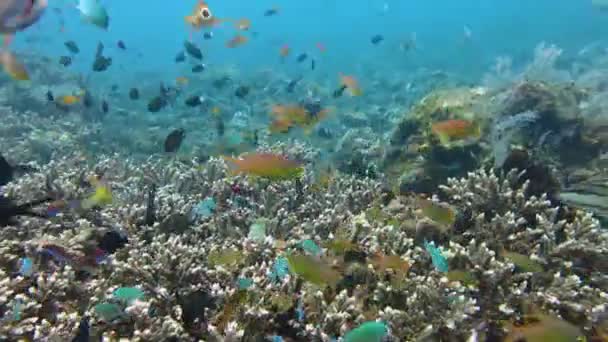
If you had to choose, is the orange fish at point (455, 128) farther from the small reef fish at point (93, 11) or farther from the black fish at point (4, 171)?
the small reef fish at point (93, 11)

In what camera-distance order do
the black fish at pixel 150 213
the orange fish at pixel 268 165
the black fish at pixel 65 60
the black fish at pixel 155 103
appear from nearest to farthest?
the orange fish at pixel 268 165
the black fish at pixel 150 213
the black fish at pixel 155 103
the black fish at pixel 65 60

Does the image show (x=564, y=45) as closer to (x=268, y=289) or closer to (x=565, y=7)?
(x=565, y=7)

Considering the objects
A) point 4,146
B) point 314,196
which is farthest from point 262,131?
point 314,196

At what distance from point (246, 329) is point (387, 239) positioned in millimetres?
1681

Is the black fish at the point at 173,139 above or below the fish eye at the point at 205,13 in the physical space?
below

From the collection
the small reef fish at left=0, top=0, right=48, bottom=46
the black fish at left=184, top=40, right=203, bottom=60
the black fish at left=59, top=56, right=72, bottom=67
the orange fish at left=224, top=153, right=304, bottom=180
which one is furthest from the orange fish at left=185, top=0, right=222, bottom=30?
the small reef fish at left=0, top=0, right=48, bottom=46

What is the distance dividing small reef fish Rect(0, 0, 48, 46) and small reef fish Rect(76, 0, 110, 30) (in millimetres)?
6196

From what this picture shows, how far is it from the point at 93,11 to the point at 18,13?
6328 mm

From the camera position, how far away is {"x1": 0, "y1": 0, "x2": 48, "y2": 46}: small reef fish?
240 cm

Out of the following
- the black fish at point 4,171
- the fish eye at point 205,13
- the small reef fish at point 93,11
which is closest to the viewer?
the black fish at point 4,171

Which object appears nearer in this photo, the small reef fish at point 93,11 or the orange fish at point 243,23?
the small reef fish at point 93,11

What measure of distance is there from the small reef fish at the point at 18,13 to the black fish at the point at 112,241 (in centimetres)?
254

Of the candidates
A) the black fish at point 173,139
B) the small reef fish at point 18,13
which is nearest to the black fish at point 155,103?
the black fish at point 173,139

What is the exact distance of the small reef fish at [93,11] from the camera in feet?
26.5
